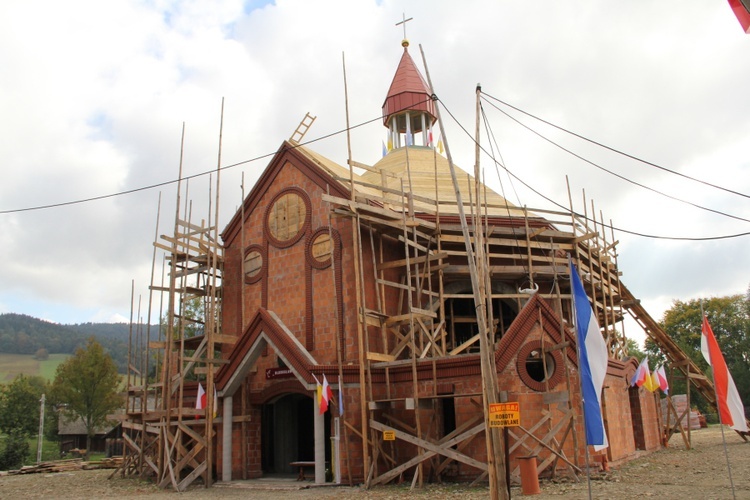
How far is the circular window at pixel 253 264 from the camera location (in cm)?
2618

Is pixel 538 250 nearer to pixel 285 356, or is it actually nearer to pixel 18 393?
pixel 285 356

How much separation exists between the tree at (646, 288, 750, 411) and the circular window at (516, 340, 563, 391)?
43638 millimetres

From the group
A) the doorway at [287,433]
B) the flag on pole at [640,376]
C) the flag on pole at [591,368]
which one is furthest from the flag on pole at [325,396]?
the flag on pole at [640,376]

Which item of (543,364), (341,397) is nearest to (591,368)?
(543,364)

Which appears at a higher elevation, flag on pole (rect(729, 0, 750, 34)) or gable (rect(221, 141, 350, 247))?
gable (rect(221, 141, 350, 247))

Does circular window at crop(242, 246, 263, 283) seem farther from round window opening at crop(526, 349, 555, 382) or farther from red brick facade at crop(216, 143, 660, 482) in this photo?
round window opening at crop(526, 349, 555, 382)

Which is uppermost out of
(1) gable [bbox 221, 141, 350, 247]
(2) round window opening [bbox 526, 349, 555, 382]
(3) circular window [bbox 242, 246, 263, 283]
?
(1) gable [bbox 221, 141, 350, 247]

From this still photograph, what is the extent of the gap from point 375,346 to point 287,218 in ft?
21.8

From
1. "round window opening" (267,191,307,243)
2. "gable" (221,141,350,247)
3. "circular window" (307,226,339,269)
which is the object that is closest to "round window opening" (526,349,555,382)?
"circular window" (307,226,339,269)

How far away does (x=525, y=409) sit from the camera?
18.7 meters

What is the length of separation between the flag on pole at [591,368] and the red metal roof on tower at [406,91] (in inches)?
1023

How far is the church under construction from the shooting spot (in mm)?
18875

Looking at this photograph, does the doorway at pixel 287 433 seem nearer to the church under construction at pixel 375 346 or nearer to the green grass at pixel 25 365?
the church under construction at pixel 375 346

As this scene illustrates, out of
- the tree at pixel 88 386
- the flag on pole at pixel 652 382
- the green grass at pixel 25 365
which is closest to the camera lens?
the flag on pole at pixel 652 382
